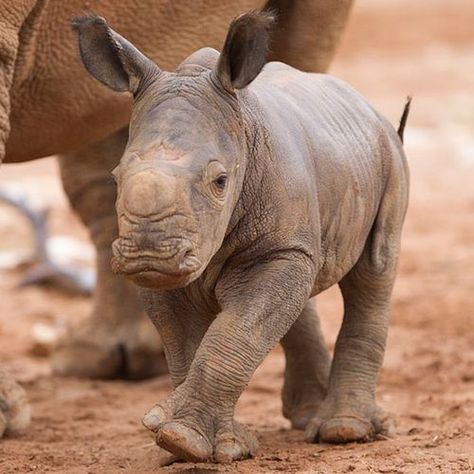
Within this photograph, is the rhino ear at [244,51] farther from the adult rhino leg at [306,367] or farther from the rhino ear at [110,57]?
the adult rhino leg at [306,367]


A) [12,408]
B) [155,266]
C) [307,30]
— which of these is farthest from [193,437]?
[307,30]

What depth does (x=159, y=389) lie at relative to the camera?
22.8ft

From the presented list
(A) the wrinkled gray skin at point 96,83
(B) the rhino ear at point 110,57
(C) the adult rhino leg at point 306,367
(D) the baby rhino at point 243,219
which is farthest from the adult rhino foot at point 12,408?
(B) the rhino ear at point 110,57

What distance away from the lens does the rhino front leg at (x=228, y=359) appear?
432cm

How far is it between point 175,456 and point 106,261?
2824mm

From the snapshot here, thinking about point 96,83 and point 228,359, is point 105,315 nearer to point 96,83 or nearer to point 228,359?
point 96,83

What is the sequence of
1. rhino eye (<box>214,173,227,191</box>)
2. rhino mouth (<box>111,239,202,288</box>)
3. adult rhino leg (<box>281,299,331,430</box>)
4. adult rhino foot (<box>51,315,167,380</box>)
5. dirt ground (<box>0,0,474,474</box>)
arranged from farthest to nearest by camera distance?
adult rhino foot (<box>51,315,167,380</box>), adult rhino leg (<box>281,299,331,430</box>), dirt ground (<box>0,0,474,474</box>), rhino eye (<box>214,173,227,191</box>), rhino mouth (<box>111,239,202,288</box>)

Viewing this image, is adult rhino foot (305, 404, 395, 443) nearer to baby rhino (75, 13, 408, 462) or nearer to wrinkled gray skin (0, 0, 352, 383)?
baby rhino (75, 13, 408, 462)

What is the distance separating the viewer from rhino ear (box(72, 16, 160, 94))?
4.38 metres

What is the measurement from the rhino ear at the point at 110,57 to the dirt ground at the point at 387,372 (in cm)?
109

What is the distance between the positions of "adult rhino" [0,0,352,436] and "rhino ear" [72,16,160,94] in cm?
82

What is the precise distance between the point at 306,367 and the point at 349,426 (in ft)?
1.61

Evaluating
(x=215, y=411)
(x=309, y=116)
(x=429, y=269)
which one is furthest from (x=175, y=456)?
(x=429, y=269)

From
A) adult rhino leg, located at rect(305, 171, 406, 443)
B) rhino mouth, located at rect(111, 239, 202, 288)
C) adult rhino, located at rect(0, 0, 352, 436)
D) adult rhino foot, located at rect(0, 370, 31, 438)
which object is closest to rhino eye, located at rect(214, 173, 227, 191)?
rhino mouth, located at rect(111, 239, 202, 288)
